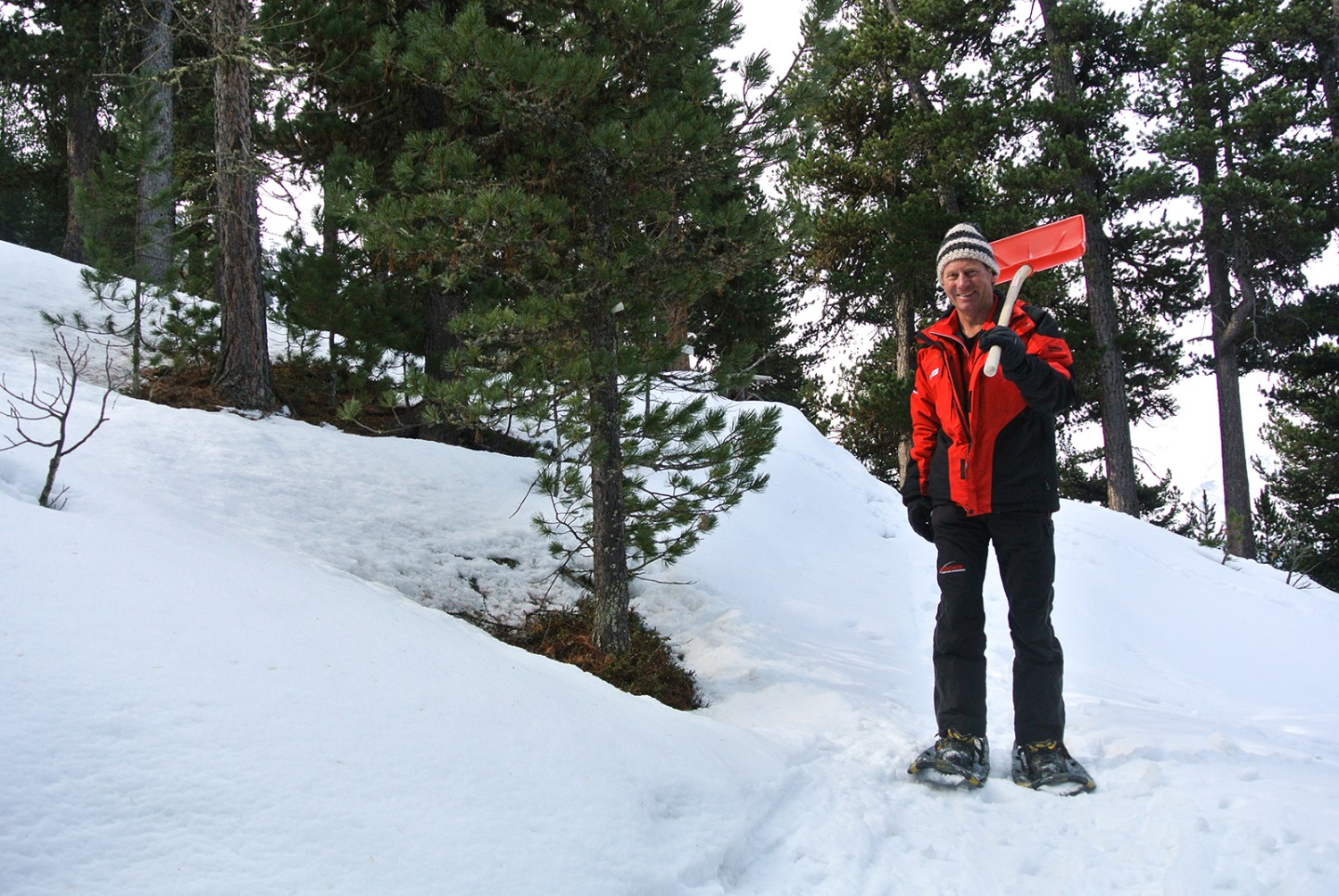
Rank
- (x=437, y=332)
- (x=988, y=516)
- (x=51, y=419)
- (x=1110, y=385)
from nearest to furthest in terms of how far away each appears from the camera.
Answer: (x=988, y=516) → (x=51, y=419) → (x=437, y=332) → (x=1110, y=385)

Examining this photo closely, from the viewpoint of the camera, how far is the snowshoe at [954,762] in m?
3.02

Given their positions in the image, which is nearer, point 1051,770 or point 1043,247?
point 1051,770

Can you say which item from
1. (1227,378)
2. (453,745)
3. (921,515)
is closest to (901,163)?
(1227,378)

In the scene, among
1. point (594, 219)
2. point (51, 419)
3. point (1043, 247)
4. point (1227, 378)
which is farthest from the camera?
point (1227, 378)

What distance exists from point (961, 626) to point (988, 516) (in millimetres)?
446

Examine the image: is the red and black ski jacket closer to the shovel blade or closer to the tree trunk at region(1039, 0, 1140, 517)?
the shovel blade

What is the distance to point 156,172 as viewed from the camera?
7.85m

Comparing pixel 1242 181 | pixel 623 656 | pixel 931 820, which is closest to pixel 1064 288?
pixel 1242 181

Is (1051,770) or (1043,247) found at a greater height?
(1043,247)

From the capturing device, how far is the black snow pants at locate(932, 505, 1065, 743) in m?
3.12

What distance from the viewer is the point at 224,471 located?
5367 millimetres

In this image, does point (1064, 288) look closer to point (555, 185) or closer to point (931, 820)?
point (555, 185)

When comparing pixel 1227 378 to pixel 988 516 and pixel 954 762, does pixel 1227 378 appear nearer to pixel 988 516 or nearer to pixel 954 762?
pixel 988 516

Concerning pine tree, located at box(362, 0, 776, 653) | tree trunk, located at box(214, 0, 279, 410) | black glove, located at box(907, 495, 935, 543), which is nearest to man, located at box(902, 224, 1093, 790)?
black glove, located at box(907, 495, 935, 543)
